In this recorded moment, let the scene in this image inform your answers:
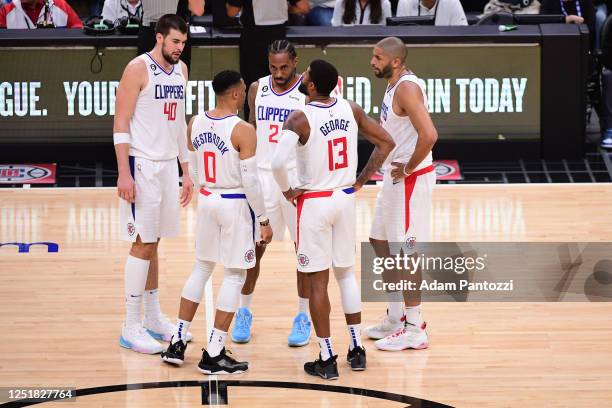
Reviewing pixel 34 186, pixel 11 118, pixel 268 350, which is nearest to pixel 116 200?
pixel 34 186

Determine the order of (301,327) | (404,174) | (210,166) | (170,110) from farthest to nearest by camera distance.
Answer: (301,327), (170,110), (404,174), (210,166)

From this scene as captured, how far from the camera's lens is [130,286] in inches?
307

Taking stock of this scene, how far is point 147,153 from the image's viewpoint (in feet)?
25.6

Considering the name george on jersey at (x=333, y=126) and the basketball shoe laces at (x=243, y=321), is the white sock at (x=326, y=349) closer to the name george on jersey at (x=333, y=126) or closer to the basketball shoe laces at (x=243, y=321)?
the basketball shoe laces at (x=243, y=321)

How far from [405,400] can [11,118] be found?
23.2ft

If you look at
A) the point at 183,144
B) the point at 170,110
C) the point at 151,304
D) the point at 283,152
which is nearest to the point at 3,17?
the point at 183,144

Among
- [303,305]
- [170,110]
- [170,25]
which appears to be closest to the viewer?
[170,25]

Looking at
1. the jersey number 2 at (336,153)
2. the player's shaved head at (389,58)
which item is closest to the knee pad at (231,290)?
the jersey number 2 at (336,153)

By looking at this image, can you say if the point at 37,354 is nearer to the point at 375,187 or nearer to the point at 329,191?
the point at 329,191

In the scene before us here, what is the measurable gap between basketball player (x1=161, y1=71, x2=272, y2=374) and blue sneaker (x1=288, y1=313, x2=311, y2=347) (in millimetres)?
571

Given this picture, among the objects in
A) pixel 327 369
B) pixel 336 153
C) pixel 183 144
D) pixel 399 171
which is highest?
pixel 183 144

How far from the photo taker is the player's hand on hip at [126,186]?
302 inches

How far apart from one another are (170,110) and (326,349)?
189 centimetres

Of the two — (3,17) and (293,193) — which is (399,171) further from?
(3,17)
